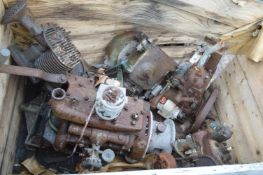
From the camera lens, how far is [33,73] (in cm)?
181

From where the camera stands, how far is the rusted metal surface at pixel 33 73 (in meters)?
1.76

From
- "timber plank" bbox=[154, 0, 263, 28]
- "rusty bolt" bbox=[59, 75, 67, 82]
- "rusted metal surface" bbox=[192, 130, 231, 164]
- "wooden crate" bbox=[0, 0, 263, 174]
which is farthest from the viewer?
"timber plank" bbox=[154, 0, 263, 28]

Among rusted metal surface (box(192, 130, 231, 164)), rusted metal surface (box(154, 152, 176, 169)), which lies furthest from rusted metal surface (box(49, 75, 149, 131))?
rusted metal surface (box(192, 130, 231, 164))

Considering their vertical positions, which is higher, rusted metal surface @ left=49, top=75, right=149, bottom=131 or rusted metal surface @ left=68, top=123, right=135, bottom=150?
rusted metal surface @ left=49, top=75, right=149, bottom=131

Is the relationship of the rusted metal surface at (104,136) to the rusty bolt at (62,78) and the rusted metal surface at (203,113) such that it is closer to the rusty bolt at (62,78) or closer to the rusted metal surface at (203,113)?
the rusty bolt at (62,78)

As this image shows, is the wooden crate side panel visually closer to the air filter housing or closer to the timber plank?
the timber plank

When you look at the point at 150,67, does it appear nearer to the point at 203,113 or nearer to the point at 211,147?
the point at 203,113

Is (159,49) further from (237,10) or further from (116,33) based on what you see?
(237,10)

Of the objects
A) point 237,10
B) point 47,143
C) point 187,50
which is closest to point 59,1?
point 47,143

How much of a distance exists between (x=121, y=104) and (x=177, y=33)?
85 cm

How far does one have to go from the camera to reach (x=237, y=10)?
2.40 metres

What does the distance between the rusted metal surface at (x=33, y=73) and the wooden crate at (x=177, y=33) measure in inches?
6.5

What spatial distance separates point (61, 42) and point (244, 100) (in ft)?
3.77

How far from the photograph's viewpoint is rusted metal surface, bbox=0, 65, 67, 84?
1.76 m
